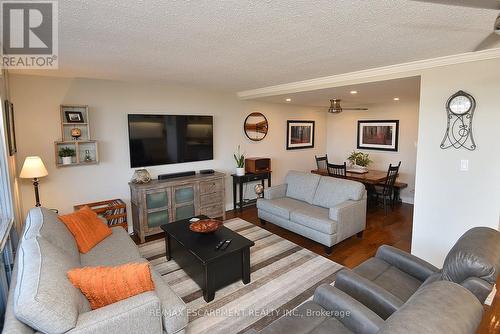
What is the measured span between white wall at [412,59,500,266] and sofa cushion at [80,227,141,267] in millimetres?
3168

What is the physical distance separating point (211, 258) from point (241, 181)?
282 cm

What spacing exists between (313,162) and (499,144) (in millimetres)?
4669

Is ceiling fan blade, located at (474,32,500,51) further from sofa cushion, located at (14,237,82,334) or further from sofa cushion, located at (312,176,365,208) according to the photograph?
sofa cushion, located at (14,237,82,334)

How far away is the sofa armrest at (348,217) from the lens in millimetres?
3422

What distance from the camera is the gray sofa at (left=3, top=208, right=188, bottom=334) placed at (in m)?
1.29

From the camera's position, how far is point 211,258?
8.21ft

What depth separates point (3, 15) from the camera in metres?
1.60

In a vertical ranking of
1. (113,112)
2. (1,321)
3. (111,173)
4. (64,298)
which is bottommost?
(1,321)

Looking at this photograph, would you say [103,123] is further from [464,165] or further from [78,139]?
[464,165]

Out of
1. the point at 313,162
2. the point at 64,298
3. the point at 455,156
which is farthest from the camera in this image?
the point at 313,162

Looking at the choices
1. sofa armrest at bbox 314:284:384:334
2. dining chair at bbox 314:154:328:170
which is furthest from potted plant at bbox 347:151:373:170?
sofa armrest at bbox 314:284:384:334

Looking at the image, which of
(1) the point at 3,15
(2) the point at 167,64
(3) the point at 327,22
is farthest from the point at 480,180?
(1) the point at 3,15

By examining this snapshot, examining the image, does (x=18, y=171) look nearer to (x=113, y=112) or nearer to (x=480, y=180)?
(x=113, y=112)

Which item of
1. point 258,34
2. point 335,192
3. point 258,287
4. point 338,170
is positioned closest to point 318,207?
point 335,192
